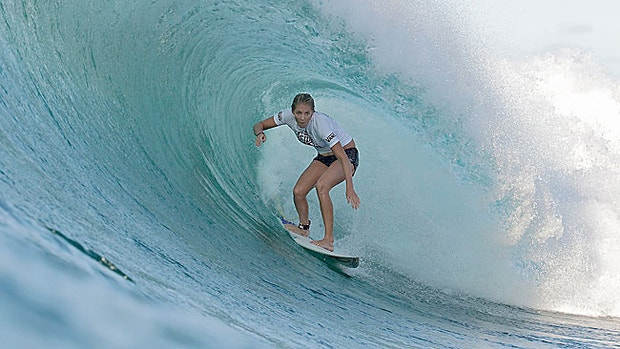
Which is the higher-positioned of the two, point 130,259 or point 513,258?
point 513,258

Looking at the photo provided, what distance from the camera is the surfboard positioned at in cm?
470

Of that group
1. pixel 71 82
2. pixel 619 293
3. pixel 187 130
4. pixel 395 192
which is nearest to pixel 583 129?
pixel 619 293

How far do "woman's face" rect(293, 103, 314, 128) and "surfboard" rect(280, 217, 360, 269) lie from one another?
2.98 ft

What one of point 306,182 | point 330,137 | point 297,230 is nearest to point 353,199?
point 330,137

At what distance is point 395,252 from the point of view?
18.6ft

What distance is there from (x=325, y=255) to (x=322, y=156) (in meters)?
0.73

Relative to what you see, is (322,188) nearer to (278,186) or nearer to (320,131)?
(320,131)

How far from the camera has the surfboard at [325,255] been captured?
4.70m

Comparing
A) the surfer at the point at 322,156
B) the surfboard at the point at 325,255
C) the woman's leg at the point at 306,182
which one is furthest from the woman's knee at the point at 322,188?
the surfboard at the point at 325,255

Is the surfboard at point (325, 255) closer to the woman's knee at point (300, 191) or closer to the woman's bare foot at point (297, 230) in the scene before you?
the woman's bare foot at point (297, 230)

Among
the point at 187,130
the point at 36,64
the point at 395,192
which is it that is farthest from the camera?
the point at 395,192

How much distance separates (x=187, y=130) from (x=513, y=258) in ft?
10.7

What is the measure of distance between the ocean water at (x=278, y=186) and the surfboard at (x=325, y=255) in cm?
7

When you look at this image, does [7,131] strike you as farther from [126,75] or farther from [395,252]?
[395,252]
